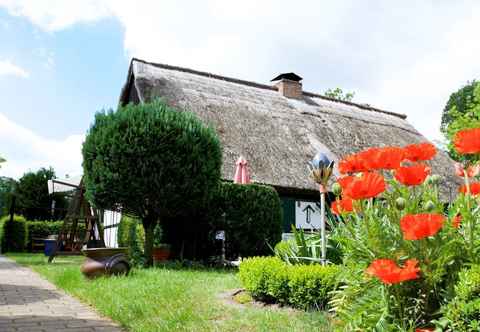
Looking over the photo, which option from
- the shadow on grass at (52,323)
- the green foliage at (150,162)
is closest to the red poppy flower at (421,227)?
the shadow on grass at (52,323)

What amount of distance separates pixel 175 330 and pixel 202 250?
21.8ft

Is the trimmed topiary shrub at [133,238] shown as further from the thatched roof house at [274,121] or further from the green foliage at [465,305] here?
the green foliage at [465,305]

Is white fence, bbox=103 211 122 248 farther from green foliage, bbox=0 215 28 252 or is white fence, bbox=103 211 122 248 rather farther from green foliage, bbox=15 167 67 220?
green foliage, bbox=15 167 67 220

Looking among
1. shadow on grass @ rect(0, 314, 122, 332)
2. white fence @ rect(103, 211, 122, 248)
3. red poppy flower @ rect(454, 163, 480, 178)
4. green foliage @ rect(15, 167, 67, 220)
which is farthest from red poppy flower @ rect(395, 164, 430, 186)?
green foliage @ rect(15, 167, 67, 220)

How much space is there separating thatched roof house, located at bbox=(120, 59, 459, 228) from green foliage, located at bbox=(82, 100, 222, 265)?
2607 mm

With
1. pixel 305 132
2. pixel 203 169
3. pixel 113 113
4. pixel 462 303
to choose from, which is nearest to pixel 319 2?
pixel 203 169

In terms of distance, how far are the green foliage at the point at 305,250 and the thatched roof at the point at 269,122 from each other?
6452mm

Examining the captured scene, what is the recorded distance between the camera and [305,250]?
16.9 ft

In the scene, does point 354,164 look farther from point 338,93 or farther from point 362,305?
point 338,93

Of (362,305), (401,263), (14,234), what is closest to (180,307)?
(362,305)

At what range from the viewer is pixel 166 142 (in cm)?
891

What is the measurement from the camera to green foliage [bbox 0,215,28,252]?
18531 millimetres

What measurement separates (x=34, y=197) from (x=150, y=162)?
18.0 metres

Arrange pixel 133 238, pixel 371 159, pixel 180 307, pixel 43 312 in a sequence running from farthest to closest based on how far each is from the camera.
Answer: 1. pixel 133 238
2. pixel 43 312
3. pixel 180 307
4. pixel 371 159
